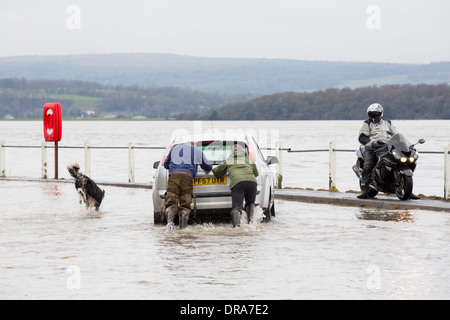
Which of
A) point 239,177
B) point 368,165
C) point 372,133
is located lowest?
point 368,165

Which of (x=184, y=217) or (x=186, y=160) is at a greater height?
(x=186, y=160)

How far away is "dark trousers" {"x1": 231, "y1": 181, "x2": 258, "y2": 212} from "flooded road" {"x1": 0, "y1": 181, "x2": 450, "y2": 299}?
39 cm

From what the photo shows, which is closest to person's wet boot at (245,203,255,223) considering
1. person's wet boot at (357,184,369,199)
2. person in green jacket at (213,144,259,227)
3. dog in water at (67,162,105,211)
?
person in green jacket at (213,144,259,227)

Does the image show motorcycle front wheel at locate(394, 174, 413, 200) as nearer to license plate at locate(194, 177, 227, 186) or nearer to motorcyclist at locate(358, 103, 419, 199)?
motorcyclist at locate(358, 103, 419, 199)

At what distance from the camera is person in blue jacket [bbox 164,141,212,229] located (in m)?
11.6

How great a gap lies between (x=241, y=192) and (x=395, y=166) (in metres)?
4.71

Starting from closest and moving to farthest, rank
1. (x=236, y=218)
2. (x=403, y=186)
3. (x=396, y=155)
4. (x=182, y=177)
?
(x=182, y=177)
(x=236, y=218)
(x=396, y=155)
(x=403, y=186)

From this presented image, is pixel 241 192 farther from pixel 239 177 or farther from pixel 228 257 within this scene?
pixel 228 257

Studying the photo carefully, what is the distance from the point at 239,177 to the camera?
38.3ft

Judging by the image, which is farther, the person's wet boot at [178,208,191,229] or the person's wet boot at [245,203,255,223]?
the person's wet boot at [245,203,255,223]

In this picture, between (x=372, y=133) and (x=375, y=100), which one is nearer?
(x=372, y=133)

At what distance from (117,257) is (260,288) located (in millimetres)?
2551

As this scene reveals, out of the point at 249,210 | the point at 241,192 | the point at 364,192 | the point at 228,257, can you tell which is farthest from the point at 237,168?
the point at 364,192
